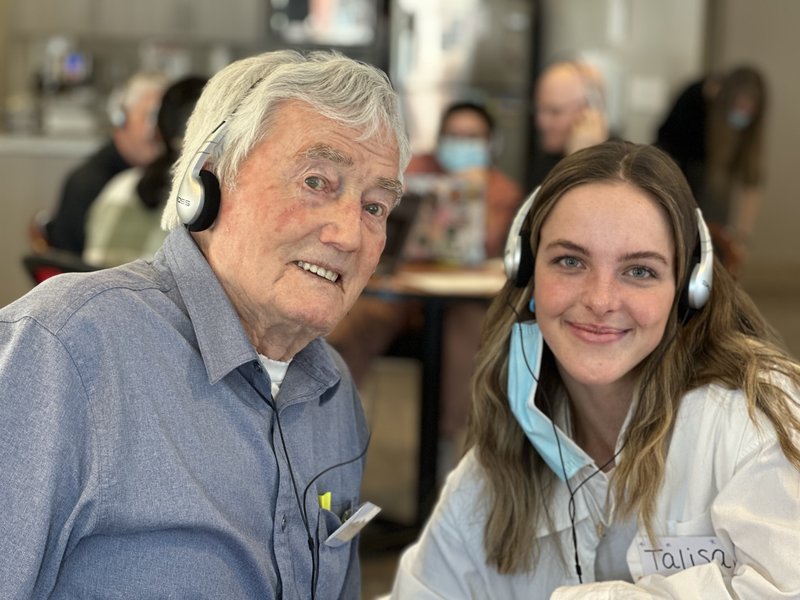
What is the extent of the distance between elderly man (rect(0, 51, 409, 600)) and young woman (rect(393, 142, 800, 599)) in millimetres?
258

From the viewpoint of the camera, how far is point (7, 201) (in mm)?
6535

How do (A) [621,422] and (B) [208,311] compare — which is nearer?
(B) [208,311]

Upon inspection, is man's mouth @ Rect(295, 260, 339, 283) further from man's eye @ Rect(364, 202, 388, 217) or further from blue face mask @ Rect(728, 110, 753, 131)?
blue face mask @ Rect(728, 110, 753, 131)

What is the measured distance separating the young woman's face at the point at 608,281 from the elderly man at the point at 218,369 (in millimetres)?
272

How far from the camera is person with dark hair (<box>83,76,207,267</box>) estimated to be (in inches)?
135

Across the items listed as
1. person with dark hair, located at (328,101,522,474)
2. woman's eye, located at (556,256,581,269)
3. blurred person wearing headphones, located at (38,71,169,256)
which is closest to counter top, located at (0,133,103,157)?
blurred person wearing headphones, located at (38,71,169,256)

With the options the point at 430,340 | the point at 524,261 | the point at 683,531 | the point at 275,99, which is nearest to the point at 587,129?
the point at 430,340

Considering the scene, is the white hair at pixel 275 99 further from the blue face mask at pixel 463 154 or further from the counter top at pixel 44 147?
the counter top at pixel 44 147

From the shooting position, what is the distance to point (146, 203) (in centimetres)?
346

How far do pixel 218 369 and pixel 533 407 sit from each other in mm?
525

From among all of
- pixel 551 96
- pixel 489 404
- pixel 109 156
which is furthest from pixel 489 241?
pixel 489 404

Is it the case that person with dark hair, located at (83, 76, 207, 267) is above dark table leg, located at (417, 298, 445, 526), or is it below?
above

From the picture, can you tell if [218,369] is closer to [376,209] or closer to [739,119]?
[376,209]

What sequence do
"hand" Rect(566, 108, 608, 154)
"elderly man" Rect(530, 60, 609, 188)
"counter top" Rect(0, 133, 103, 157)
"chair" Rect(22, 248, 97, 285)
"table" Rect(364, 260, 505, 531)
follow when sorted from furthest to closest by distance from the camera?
"counter top" Rect(0, 133, 103, 157)
"elderly man" Rect(530, 60, 609, 188)
"hand" Rect(566, 108, 608, 154)
"table" Rect(364, 260, 505, 531)
"chair" Rect(22, 248, 97, 285)
